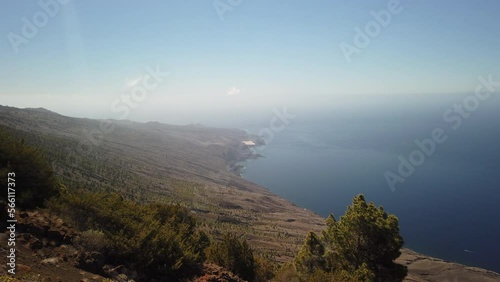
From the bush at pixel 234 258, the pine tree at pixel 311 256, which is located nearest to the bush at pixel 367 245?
the pine tree at pixel 311 256

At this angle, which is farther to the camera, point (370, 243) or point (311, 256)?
point (311, 256)

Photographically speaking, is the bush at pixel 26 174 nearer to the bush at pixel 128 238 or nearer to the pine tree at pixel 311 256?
the bush at pixel 128 238

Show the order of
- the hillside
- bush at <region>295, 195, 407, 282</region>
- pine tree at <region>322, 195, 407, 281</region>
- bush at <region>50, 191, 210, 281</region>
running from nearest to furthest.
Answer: bush at <region>50, 191, 210, 281</region> < bush at <region>295, 195, 407, 282</region> < pine tree at <region>322, 195, 407, 281</region> < the hillside

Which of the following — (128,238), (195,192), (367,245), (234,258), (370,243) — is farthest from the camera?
(195,192)

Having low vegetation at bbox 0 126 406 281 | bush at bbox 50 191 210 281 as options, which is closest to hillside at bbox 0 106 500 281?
low vegetation at bbox 0 126 406 281

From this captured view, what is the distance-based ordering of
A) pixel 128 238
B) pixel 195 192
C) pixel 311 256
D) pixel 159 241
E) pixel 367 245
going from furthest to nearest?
pixel 195 192 → pixel 311 256 → pixel 367 245 → pixel 159 241 → pixel 128 238

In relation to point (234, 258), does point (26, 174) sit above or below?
above

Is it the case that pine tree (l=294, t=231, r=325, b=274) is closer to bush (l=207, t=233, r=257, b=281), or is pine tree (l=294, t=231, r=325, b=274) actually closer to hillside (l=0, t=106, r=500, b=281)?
bush (l=207, t=233, r=257, b=281)

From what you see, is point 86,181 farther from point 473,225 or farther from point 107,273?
point 473,225

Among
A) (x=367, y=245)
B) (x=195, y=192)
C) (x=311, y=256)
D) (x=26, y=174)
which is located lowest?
(x=195, y=192)

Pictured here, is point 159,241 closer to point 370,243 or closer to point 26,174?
point 26,174

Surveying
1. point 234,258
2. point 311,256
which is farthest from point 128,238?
point 311,256
